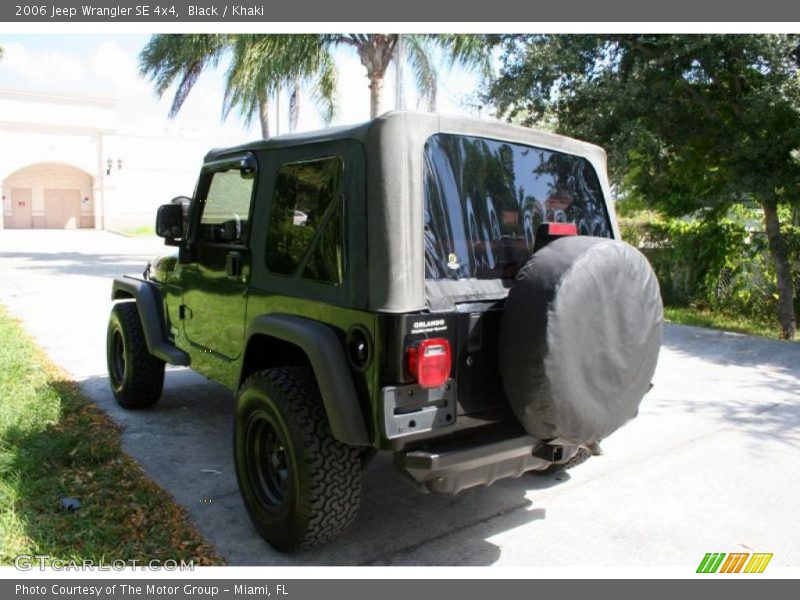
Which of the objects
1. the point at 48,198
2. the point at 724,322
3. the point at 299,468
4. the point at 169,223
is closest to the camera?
the point at 299,468

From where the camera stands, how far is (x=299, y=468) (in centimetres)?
297

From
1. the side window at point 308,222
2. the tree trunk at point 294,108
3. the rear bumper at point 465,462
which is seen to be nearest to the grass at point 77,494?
the rear bumper at point 465,462

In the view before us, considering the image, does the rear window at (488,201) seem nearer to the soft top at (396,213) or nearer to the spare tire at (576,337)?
the soft top at (396,213)

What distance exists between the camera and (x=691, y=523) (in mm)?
3566

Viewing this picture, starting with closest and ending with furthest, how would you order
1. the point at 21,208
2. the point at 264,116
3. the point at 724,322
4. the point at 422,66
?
1. the point at 724,322
2. the point at 422,66
3. the point at 264,116
4. the point at 21,208

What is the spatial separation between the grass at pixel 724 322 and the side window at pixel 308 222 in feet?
27.6

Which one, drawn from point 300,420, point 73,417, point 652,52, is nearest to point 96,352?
point 73,417

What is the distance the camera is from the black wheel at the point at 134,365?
5.14m

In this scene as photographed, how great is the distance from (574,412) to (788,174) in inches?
286

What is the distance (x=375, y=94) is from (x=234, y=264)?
36.8ft

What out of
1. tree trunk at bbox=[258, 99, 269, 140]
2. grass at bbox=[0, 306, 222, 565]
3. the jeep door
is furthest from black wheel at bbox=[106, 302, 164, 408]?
tree trunk at bbox=[258, 99, 269, 140]

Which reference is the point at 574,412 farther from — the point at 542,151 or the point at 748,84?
the point at 748,84

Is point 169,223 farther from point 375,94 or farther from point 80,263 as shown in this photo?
point 80,263

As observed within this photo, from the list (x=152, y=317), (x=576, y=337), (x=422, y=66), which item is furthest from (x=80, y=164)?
(x=576, y=337)
